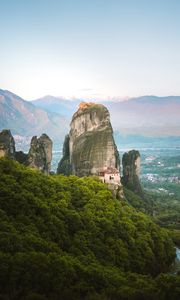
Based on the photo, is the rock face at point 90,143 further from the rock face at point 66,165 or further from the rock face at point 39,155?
the rock face at point 39,155

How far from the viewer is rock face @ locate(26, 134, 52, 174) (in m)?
81.6

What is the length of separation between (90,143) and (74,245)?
54390mm

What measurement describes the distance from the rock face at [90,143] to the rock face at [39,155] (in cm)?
791

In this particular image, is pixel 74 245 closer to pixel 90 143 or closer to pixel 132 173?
pixel 90 143

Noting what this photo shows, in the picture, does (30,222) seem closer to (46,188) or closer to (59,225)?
(59,225)

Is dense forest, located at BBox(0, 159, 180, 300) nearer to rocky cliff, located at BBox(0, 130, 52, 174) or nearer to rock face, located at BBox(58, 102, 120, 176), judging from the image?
rocky cliff, located at BBox(0, 130, 52, 174)

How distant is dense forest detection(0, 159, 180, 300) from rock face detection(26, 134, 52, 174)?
20.8 metres

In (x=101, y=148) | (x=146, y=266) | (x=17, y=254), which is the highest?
(x=101, y=148)

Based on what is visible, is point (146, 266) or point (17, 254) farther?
point (146, 266)

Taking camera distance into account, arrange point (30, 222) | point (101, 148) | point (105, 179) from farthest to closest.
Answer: point (101, 148), point (105, 179), point (30, 222)

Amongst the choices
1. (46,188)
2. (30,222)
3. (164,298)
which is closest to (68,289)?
(164,298)

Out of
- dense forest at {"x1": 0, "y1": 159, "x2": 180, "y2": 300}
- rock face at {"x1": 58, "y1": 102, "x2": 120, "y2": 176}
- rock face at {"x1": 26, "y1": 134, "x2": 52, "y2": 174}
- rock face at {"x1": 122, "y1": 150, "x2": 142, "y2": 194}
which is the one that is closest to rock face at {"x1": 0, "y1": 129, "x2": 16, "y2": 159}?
rock face at {"x1": 26, "y1": 134, "x2": 52, "y2": 174}

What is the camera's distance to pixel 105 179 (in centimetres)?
7162

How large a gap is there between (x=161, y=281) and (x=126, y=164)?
75565mm
